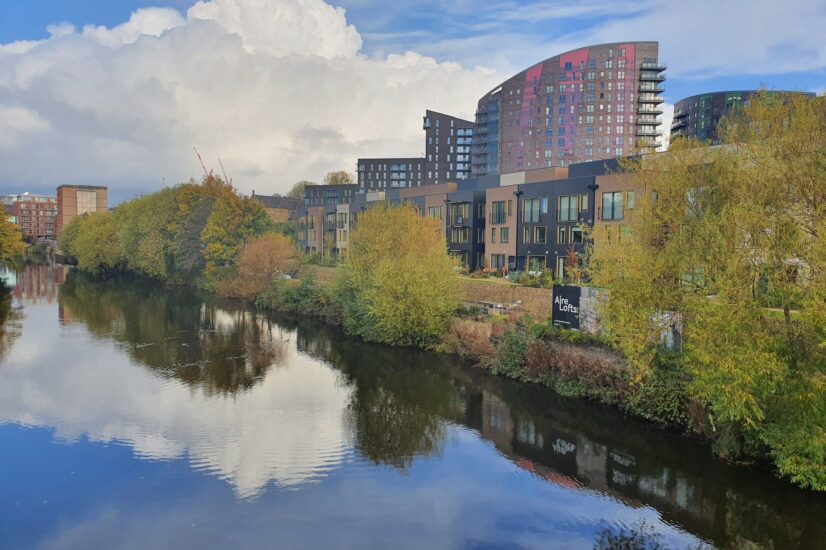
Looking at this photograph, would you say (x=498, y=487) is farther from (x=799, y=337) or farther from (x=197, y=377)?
(x=197, y=377)

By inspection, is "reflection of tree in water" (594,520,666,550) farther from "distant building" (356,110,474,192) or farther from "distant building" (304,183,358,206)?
"distant building" (304,183,358,206)

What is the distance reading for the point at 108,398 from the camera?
26.7 metres

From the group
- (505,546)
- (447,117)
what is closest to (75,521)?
(505,546)

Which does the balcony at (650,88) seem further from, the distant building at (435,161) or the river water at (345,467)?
the river water at (345,467)

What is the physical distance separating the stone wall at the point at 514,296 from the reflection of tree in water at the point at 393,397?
5613 mm

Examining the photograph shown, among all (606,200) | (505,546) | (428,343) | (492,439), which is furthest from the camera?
(606,200)

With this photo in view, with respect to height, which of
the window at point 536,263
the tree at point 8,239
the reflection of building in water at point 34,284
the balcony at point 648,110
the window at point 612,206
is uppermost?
the balcony at point 648,110

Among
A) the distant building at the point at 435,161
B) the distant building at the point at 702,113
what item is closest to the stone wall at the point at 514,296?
the distant building at the point at 702,113

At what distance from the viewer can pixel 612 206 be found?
148ft

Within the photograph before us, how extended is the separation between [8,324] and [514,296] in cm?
3588

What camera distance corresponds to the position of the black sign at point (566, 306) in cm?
2880

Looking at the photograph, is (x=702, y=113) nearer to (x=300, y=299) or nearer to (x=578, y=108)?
(x=578, y=108)

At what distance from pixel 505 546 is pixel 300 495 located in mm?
5983

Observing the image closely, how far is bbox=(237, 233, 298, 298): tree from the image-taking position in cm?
5988
